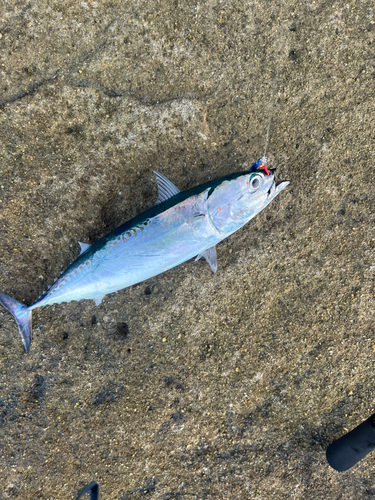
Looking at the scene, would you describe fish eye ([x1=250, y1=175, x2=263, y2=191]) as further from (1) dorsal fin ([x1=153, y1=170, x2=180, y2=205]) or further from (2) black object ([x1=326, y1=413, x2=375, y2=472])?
(2) black object ([x1=326, y1=413, x2=375, y2=472])

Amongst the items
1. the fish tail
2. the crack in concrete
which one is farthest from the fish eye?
the fish tail

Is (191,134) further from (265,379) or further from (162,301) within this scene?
(265,379)

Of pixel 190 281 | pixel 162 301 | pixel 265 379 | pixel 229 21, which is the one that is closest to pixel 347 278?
pixel 265 379

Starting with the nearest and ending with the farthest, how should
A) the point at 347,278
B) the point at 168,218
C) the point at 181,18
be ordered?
the point at 168,218 < the point at 181,18 < the point at 347,278

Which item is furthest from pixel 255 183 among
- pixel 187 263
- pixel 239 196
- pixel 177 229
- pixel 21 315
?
pixel 21 315

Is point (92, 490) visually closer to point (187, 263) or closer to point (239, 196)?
point (187, 263)

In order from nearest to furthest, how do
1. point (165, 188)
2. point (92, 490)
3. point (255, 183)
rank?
point (255, 183) → point (165, 188) → point (92, 490)

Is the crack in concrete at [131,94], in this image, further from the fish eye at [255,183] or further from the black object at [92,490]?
the black object at [92,490]
